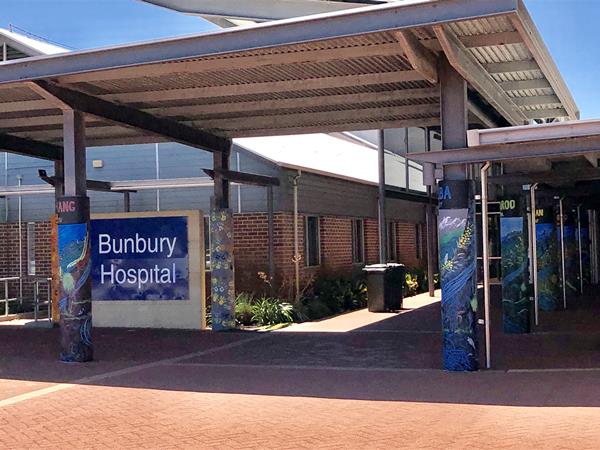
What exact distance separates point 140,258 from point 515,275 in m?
7.43

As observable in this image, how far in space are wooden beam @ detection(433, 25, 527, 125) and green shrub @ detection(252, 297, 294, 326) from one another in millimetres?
6135

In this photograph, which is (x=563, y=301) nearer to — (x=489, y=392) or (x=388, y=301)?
(x=388, y=301)

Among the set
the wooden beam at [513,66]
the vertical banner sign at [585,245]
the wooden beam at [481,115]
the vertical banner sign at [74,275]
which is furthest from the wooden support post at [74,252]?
the vertical banner sign at [585,245]

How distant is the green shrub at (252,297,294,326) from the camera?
16.9 meters

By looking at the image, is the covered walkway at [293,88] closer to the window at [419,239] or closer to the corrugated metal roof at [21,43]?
the corrugated metal roof at [21,43]

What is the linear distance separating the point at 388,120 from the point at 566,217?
866 cm

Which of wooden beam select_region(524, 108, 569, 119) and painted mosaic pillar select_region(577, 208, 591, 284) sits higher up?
wooden beam select_region(524, 108, 569, 119)

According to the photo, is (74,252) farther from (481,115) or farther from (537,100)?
(537,100)

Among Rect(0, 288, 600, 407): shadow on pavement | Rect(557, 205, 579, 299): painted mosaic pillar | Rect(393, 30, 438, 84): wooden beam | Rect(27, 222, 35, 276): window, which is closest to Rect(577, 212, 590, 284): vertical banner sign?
Rect(557, 205, 579, 299): painted mosaic pillar

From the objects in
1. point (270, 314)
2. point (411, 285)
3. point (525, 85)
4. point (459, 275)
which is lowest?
point (270, 314)

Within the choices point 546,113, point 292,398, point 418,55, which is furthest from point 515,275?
point 292,398

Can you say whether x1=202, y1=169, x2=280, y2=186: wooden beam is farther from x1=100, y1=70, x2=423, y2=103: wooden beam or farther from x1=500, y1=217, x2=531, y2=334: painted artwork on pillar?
x1=500, y1=217, x2=531, y2=334: painted artwork on pillar

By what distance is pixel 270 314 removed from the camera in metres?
16.9

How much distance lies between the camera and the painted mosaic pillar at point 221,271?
1603cm
